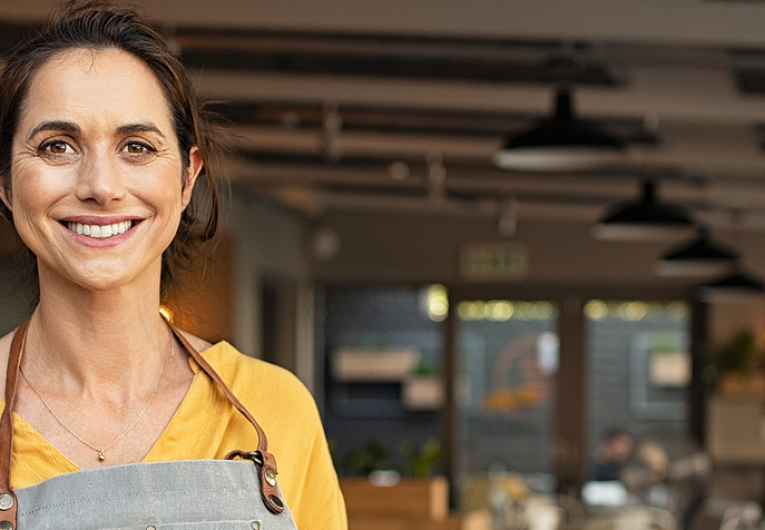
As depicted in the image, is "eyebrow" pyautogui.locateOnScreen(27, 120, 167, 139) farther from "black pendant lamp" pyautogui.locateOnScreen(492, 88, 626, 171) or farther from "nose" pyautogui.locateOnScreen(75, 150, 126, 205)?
"black pendant lamp" pyautogui.locateOnScreen(492, 88, 626, 171)

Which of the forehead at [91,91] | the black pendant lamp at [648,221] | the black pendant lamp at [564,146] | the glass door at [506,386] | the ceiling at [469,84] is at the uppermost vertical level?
the ceiling at [469,84]

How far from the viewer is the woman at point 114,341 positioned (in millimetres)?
1026

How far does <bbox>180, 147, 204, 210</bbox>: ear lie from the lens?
1.17m

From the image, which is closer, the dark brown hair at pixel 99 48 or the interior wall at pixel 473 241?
the dark brown hair at pixel 99 48

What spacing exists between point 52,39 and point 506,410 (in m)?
10.0

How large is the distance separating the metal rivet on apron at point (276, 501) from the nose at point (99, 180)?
1.09ft

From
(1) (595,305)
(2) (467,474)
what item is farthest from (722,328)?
(2) (467,474)

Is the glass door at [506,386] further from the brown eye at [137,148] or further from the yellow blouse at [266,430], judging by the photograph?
the brown eye at [137,148]

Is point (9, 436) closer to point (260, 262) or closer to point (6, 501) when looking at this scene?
point (6, 501)

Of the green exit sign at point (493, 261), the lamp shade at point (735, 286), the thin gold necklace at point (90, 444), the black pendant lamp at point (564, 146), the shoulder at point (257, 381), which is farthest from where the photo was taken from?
the green exit sign at point (493, 261)

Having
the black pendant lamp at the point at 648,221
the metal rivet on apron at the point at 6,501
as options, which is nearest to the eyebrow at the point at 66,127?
the metal rivet on apron at the point at 6,501

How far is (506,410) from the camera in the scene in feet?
35.6

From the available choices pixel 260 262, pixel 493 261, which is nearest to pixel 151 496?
pixel 260 262

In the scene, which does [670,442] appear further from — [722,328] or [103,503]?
[103,503]
